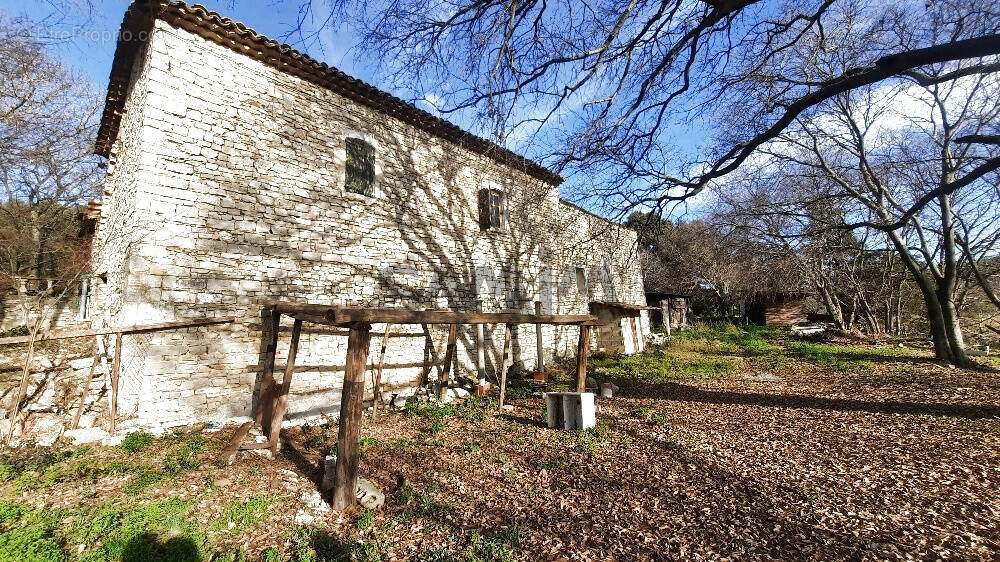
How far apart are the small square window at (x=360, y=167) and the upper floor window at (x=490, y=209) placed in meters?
3.39

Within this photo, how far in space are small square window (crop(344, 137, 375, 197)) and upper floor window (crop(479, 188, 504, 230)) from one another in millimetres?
3387

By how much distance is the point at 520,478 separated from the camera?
4.59 m

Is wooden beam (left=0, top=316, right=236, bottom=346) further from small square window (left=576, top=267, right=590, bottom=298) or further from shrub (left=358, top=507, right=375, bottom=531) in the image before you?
small square window (left=576, top=267, right=590, bottom=298)

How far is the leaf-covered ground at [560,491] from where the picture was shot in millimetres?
3189

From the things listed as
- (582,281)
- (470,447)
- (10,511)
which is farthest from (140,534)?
(582,281)

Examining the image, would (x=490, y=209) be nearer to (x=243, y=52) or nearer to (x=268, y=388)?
(x=243, y=52)

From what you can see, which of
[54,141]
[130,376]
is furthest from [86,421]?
[54,141]

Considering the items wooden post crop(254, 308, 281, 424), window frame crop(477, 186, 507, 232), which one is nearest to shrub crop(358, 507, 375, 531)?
wooden post crop(254, 308, 281, 424)

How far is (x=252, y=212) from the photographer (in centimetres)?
606

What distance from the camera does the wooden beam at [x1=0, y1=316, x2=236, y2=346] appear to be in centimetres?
434

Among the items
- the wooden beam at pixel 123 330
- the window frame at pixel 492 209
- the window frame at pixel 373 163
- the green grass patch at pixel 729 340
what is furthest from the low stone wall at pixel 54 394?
the green grass patch at pixel 729 340

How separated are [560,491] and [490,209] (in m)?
7.78

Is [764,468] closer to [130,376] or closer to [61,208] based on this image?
[130,376]

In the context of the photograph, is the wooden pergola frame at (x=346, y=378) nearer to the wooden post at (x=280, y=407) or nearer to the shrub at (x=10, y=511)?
the wooden post at (x=280, y=407)
